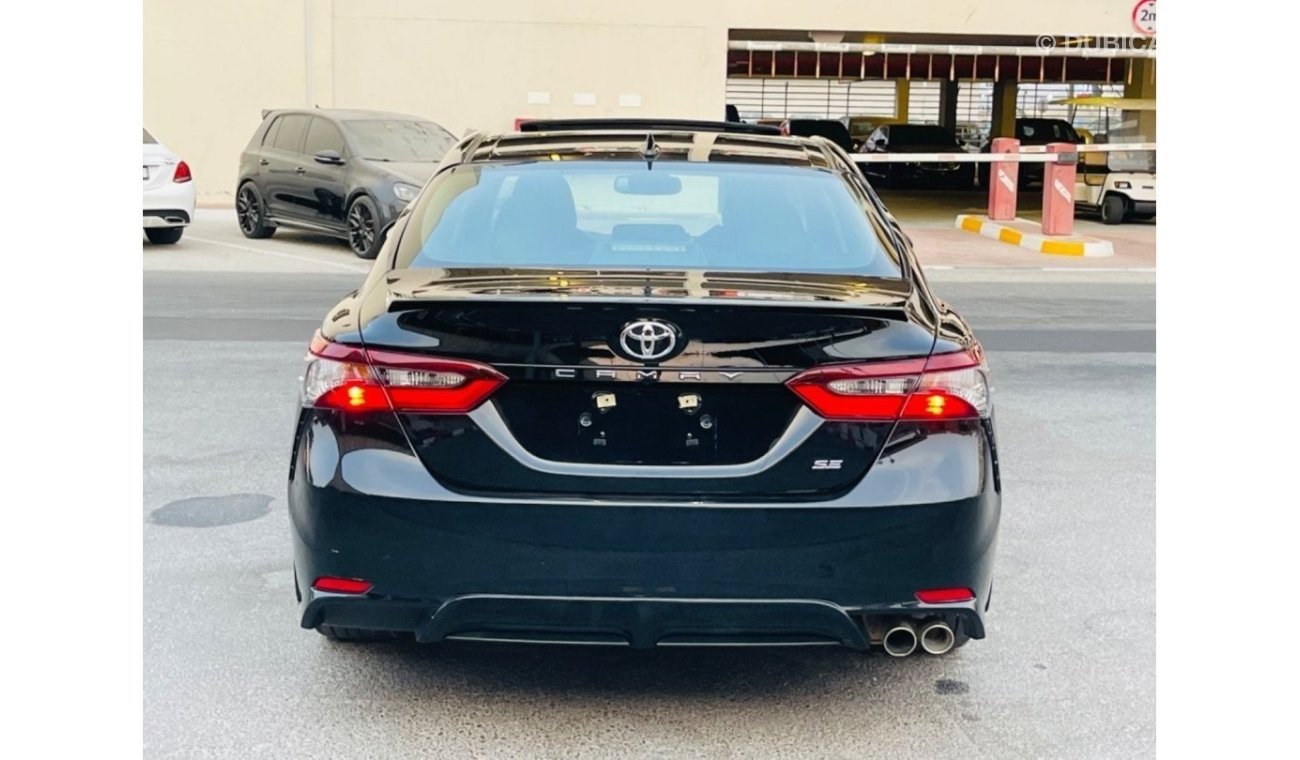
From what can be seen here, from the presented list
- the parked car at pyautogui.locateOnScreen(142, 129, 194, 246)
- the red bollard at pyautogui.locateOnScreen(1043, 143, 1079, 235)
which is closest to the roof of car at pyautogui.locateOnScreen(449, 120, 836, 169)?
the parked car at pyautogui.locateOnScreen(142, 129, 194, 246)

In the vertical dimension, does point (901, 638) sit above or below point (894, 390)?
below

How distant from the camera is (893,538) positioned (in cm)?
361

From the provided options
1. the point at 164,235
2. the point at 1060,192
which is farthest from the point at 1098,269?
the point at 164,235

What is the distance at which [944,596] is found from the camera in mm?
3699

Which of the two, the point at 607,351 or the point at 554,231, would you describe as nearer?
the point at 607,351

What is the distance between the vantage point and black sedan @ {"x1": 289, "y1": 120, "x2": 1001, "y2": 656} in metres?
3.56

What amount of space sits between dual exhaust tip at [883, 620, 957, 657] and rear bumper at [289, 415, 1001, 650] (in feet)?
0.13

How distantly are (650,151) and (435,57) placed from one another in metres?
19.6

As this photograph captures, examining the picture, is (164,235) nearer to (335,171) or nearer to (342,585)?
(335,171)

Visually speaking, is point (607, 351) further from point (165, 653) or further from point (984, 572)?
point (165, 653)

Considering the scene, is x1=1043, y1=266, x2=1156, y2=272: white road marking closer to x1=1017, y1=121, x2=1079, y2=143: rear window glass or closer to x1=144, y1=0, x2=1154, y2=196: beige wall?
x1=144, y1=0, x2=1154, y2=196: beige wall
